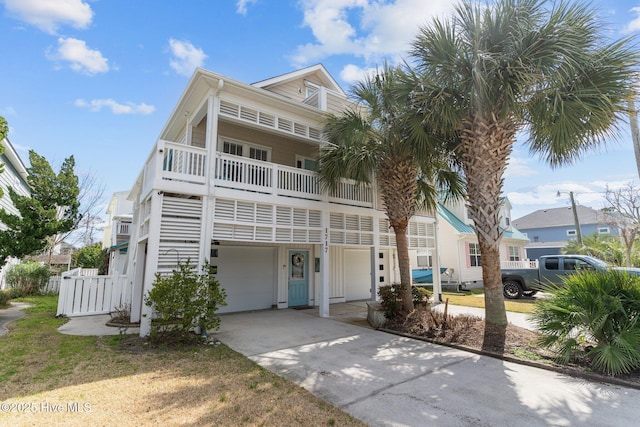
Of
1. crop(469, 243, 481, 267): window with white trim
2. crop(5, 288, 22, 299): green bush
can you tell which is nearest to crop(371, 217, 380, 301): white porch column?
crop(469, 243, 481, 267): window with white trim

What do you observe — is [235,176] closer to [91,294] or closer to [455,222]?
[91,294]

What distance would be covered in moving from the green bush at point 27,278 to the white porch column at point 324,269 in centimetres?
1586

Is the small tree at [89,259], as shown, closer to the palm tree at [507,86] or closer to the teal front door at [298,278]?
the teal front door at [298,278]

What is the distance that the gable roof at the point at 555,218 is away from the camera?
3597cm

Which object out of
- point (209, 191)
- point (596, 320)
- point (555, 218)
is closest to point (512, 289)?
point (596, 320)

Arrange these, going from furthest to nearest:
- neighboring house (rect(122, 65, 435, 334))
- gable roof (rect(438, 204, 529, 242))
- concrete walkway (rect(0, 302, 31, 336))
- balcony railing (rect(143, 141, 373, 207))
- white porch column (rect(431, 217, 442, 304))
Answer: gable roof (rect(438, 204, 529, 242)), white porch column (rect(431, 217, 442, 304)), concrete walkway (rect(0, 302, 31, 336)), neighboring house (rect(122, 65, 435, 334)), balcony railing (rect(143, 141, 373, 207))

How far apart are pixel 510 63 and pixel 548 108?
55.1 inches

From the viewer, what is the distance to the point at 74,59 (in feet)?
40.5

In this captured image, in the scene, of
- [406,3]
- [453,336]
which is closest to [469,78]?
[406,3]

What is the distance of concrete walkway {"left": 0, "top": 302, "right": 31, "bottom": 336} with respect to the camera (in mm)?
8618

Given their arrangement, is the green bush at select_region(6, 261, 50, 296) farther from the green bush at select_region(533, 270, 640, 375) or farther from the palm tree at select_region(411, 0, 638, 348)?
the green bush at select_region(533, 270, 640, 375)

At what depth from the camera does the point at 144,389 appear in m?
4.46

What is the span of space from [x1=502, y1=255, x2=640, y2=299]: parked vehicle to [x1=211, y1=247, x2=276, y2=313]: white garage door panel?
1207 cm

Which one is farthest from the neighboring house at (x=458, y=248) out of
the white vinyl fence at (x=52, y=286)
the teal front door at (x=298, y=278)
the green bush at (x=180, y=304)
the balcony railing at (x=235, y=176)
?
the white vinyl fence at (x=52, y=286)
